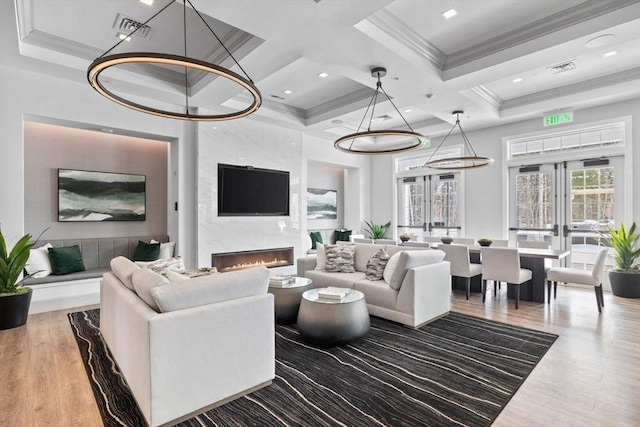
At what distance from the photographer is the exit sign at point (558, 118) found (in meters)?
6.04

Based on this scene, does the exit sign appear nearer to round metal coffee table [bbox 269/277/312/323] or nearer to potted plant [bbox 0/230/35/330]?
round metal coffee table [bbox 269/277/312/323]

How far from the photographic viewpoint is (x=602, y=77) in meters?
5.11

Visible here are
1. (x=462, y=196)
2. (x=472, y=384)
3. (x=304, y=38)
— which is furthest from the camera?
(x=462, y=196)

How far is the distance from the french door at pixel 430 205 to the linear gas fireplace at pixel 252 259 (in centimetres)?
311

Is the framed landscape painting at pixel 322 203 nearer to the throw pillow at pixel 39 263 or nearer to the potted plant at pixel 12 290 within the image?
the throw pillow at pixel 39 263

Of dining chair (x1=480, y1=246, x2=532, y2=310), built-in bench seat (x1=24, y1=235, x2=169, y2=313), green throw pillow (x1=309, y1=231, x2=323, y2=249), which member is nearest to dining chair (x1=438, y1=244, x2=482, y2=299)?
dining chair (x1=480, y1=246, x2=532, y2=310)

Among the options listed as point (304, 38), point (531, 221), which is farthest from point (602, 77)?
point (304, 38)

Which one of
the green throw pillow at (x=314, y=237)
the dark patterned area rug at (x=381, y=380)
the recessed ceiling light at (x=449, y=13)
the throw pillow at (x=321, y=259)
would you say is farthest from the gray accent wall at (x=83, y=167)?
the recessed ceiling light at (x=449, y=13)

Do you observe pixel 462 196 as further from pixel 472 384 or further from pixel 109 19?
pixel 109 19

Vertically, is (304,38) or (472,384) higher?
(304,38)

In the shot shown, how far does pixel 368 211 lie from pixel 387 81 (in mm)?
5346

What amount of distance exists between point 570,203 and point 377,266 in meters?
4.44

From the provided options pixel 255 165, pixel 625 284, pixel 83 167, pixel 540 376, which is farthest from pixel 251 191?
pixel 625 284

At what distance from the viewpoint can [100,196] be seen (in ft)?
18.6
